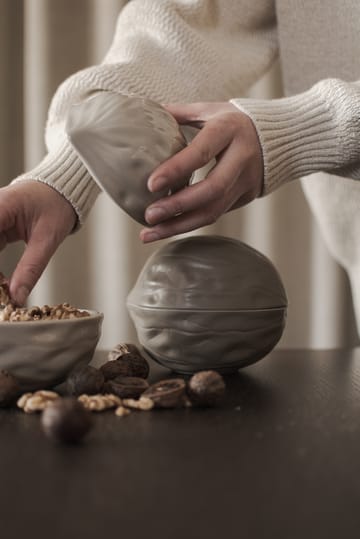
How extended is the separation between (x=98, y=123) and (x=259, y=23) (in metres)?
0.62

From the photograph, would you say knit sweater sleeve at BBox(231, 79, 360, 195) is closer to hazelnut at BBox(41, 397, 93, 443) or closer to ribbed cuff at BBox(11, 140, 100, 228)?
ribbed cuff at BBox(11, 140, 100, 228)

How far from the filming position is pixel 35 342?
536 mm

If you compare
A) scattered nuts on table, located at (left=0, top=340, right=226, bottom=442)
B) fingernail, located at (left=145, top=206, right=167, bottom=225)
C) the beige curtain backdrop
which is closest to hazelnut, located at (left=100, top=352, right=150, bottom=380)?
scattered nuts on table, located at (left=0, top=340, right=226, bottom=442)

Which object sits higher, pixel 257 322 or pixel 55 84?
pixel 55 84

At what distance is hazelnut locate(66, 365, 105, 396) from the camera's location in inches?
21.1

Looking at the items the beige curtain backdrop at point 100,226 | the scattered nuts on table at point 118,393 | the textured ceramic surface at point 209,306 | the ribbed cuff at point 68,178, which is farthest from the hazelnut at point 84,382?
the beige curtain backdrop at point 100,226

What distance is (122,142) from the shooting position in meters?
0.53

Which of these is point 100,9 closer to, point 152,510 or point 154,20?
point 154,20

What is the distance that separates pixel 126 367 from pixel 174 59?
0.51 meters

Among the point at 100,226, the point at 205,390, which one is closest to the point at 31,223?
the point at 205,390

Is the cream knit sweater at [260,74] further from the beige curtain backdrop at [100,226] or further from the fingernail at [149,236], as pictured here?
the beige curtain backdrop at [100,226]

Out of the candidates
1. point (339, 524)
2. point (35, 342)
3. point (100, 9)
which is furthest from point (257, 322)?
point (100, 9)

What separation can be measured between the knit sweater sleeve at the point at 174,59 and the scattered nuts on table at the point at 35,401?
A: 0.87 feet

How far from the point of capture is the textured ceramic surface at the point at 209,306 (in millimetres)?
606
